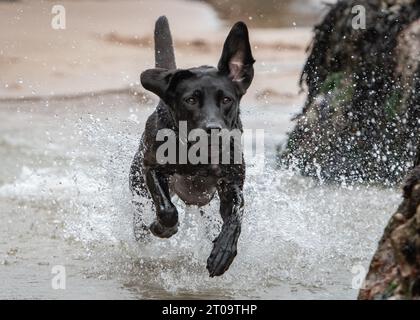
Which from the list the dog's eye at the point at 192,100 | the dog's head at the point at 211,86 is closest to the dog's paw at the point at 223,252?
the dog's head at the point at 211,86

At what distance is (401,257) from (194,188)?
2790 millimetres

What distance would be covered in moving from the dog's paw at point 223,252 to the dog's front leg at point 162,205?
1.45 ft

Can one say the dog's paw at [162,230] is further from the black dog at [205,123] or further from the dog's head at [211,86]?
the dog's head at [211,86]

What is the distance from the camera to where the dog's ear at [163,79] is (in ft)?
20.2

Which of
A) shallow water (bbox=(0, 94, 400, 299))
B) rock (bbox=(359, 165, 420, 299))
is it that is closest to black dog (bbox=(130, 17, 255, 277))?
shallow water (bbox=(0, 94, 400, 299))

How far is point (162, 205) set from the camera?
633cm

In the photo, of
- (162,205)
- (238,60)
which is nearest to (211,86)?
(238,60)

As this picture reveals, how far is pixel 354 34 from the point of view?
10445 millimetres

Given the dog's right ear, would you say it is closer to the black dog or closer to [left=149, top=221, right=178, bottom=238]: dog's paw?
the black dog

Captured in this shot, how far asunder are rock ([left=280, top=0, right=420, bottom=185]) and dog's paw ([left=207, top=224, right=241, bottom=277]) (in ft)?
11.2

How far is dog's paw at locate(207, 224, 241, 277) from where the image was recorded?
18.8 ft

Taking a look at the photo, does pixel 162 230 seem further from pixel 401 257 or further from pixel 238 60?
pixel 401 257

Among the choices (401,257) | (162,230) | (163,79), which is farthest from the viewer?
(162,230)
